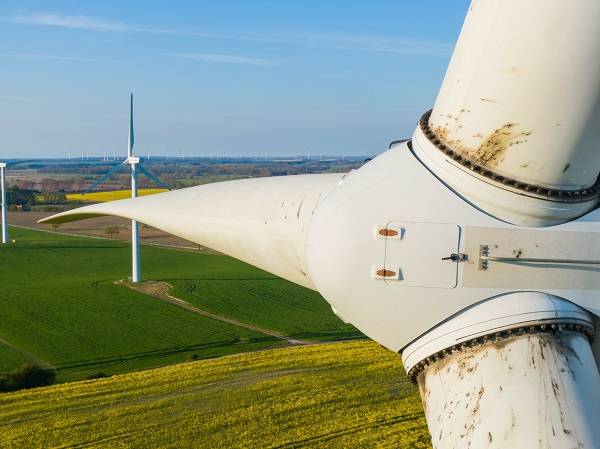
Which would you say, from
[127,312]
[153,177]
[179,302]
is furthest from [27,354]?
[179,302]

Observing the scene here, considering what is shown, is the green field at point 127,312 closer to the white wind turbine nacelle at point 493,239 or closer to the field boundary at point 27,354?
the field boundary at point 27,354

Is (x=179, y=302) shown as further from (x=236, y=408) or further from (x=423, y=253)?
(x=423, y=253)

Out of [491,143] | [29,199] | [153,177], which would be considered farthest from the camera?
[29,199]

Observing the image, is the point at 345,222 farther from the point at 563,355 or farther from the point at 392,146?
the point at 563,355

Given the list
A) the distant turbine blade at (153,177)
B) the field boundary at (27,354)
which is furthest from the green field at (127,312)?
the distant turbine blade at (153,177)

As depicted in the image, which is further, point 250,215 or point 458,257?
point 250,215

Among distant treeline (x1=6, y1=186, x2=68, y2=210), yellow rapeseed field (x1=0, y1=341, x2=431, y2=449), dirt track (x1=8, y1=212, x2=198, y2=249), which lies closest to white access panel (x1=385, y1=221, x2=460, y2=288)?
yellow rapeseed field (x1=0, y1=341, x2=431, y2=449)

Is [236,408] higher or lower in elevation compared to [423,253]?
lower

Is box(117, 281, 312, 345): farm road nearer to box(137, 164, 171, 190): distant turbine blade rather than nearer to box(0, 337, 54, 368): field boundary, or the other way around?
box(137, 164, 171, 190): distant turbine blade
